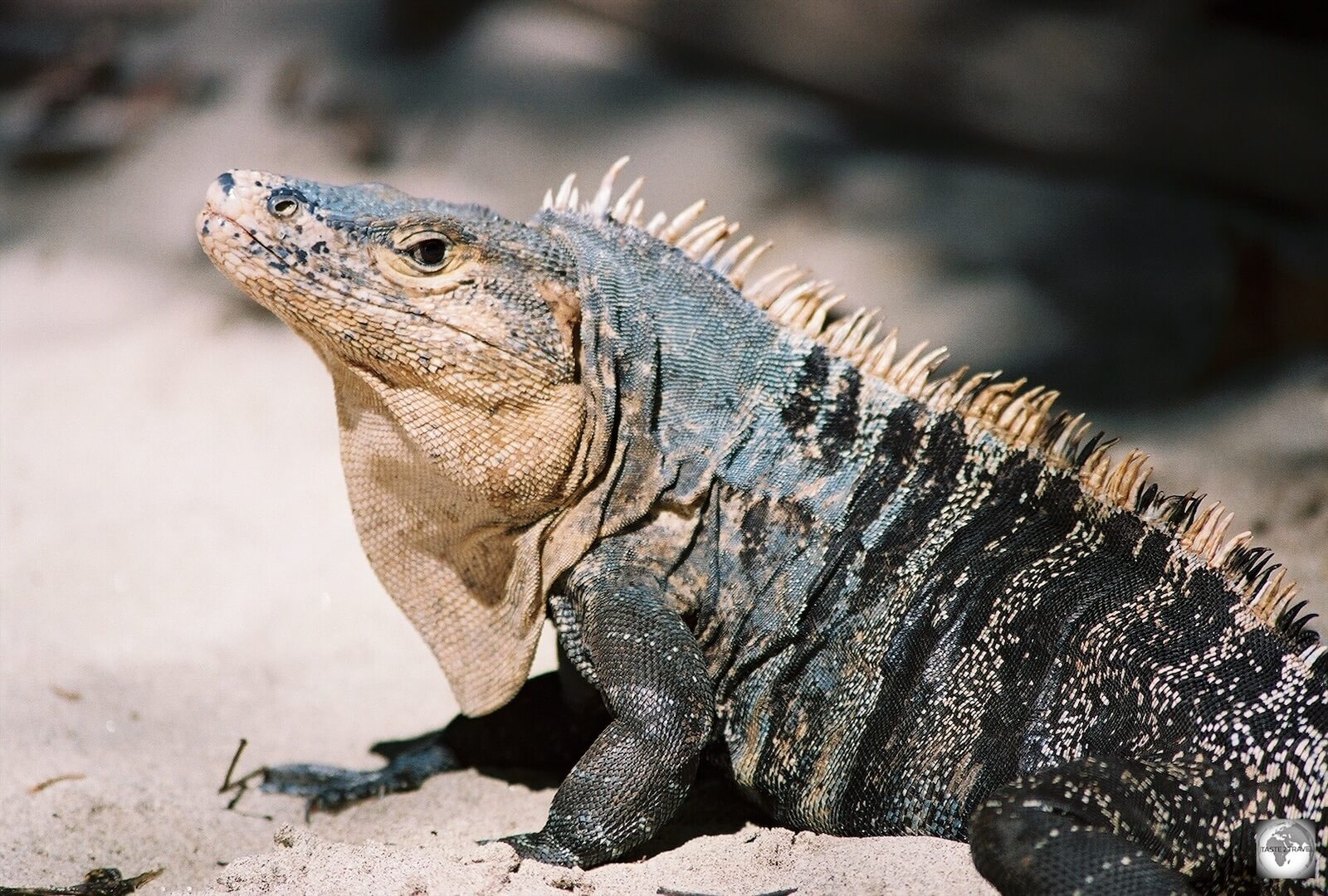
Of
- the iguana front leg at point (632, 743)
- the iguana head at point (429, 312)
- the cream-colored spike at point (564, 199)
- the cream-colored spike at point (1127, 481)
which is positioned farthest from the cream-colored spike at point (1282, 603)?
the cream-colored spike at point (564, 199)

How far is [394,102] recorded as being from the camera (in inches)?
329

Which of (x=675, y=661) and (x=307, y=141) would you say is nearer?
(x=675, y=661)

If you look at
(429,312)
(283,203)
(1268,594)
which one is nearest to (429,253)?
(429,312)

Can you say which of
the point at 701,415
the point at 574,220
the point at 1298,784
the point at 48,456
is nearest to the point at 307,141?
the point at 48,456

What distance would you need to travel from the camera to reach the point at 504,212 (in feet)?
25.9

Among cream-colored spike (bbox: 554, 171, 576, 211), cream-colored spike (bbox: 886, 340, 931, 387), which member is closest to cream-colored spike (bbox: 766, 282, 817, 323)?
cream-colored spike (bbox: 886, 340, 931, 387)

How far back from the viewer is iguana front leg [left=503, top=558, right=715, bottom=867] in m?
2.91

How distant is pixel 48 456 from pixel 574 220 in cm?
352

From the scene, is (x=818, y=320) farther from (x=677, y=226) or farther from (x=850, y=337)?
(x=677, y=226)

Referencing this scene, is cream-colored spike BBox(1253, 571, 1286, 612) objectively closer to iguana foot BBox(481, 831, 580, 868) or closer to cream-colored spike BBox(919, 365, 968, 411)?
cream-colored spike BBox(919, 365, 968, 411)

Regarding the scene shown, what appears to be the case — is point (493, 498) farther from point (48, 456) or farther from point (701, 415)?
point (48, 456)

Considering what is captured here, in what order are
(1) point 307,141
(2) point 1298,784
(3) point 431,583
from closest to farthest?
(2) point 1298,784 < (3) point 431,583 < (1) point 307,141

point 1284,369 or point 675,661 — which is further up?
point 1284,369

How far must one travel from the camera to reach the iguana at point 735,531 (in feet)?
9.54
